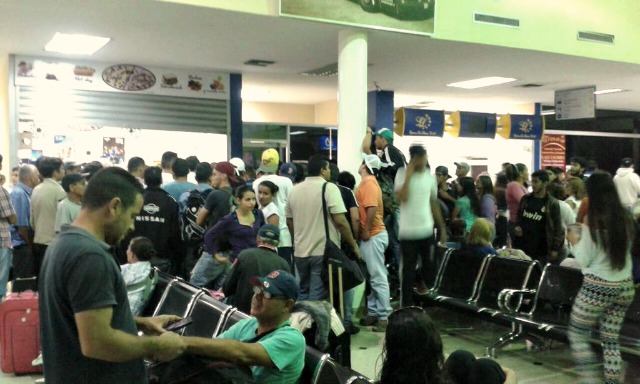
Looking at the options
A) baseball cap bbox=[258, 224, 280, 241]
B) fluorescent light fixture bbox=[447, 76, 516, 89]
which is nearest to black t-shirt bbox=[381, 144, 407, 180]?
baseball cap bbox=[258, 224, 280, 241]

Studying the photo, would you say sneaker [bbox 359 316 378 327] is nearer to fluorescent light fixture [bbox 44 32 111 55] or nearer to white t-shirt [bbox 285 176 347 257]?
white t-shirt [bbox 285 176 347 257]

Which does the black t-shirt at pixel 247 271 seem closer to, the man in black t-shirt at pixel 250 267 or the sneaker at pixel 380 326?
the man in black t-shirt at pixel 250 267

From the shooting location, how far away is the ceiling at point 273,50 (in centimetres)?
680

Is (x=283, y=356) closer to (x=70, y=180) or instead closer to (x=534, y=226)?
(x=70, y=180)

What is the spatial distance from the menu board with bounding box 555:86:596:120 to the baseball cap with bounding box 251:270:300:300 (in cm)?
1115

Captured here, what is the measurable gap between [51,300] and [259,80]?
10.1 meters

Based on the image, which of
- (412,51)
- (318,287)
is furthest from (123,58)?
(318,287)

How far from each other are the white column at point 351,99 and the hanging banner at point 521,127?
7.36 meters

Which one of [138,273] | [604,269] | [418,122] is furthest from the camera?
[418,122]

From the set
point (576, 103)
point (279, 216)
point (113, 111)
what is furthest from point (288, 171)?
point (576, 103)

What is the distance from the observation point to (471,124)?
13562mm

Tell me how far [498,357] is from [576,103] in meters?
8.74

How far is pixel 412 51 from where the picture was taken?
873cm

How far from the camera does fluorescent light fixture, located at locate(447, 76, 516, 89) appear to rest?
11594 millimetres
